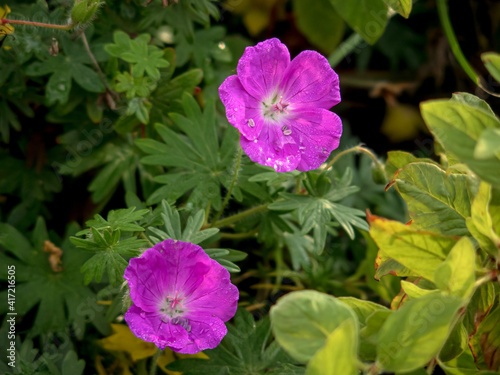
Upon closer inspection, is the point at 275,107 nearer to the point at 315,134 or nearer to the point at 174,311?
the point at 315,134

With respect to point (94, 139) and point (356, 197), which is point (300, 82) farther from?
point (356, 197)

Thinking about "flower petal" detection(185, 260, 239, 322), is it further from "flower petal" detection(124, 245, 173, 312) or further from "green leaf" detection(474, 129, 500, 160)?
"green leaf" detection(474, 129, 500, 160)

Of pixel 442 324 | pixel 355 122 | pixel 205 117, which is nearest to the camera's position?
pixel 442 324

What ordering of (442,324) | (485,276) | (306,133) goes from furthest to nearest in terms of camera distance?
(306,133)
(485,276)
(442,324)

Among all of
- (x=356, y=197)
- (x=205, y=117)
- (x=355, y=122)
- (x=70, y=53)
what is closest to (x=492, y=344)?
(x=205, y=117)

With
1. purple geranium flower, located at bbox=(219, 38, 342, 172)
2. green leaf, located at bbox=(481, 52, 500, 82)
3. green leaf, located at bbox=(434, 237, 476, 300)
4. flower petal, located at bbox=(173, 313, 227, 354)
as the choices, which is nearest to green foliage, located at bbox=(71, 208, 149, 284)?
flower petal, located at bbox=(173, 313, 227, 354)

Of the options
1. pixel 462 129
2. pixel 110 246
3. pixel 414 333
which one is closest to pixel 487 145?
pixel 462 129

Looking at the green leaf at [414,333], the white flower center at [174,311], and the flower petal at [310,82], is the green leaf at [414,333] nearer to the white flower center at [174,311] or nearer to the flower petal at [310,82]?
the white flower center at [174,311]
